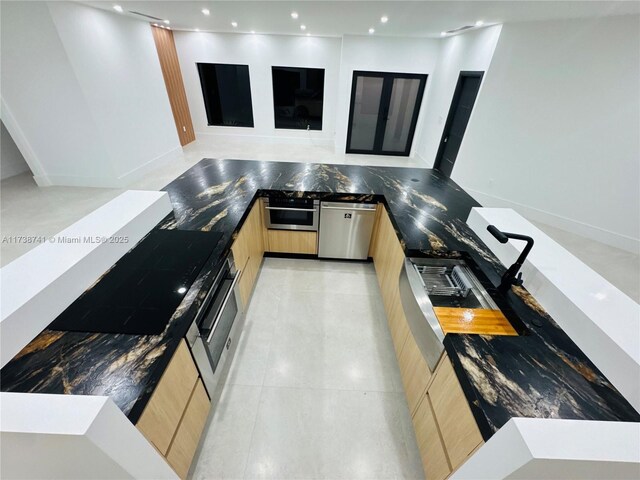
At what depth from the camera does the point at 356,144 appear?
646 cm

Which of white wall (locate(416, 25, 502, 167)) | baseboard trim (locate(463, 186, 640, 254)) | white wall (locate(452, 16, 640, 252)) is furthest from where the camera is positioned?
white wall (locate(416, 25, 502, 167))

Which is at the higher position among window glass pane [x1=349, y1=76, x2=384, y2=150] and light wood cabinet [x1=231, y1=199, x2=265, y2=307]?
window glass pane [x1=349, y1=76, x2=384, y2=150]

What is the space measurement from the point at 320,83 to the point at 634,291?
6.91m

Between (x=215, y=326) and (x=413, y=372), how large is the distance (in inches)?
46.5

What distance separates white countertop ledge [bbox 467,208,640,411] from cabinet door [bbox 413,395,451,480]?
0.70 metres

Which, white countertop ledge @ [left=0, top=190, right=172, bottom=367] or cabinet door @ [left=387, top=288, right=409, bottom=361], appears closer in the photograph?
white countertop ledge @ [left=0, top=190, right=172, bottom=367]

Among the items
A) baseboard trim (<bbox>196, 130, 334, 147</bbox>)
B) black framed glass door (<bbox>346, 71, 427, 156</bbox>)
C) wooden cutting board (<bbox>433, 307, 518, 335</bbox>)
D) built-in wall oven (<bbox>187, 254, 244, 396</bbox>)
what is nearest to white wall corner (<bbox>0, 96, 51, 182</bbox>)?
baseboard trim (<bbox>196, 130, 334, 147</bbox>)

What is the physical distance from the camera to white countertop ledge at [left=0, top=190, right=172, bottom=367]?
915 mm

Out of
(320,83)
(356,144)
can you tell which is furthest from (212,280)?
(320,83)

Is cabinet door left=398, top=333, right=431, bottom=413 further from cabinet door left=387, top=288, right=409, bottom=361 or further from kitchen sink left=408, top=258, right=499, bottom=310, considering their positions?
kitchen sink left=408, top=258, right=499, bottom=310

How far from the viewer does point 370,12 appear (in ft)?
11.4

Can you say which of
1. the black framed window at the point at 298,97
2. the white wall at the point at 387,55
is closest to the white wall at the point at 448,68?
the white wall at the point at 387,55

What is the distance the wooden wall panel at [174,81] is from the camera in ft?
18.3

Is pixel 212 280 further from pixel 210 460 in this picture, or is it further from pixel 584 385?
pixel 584 385
